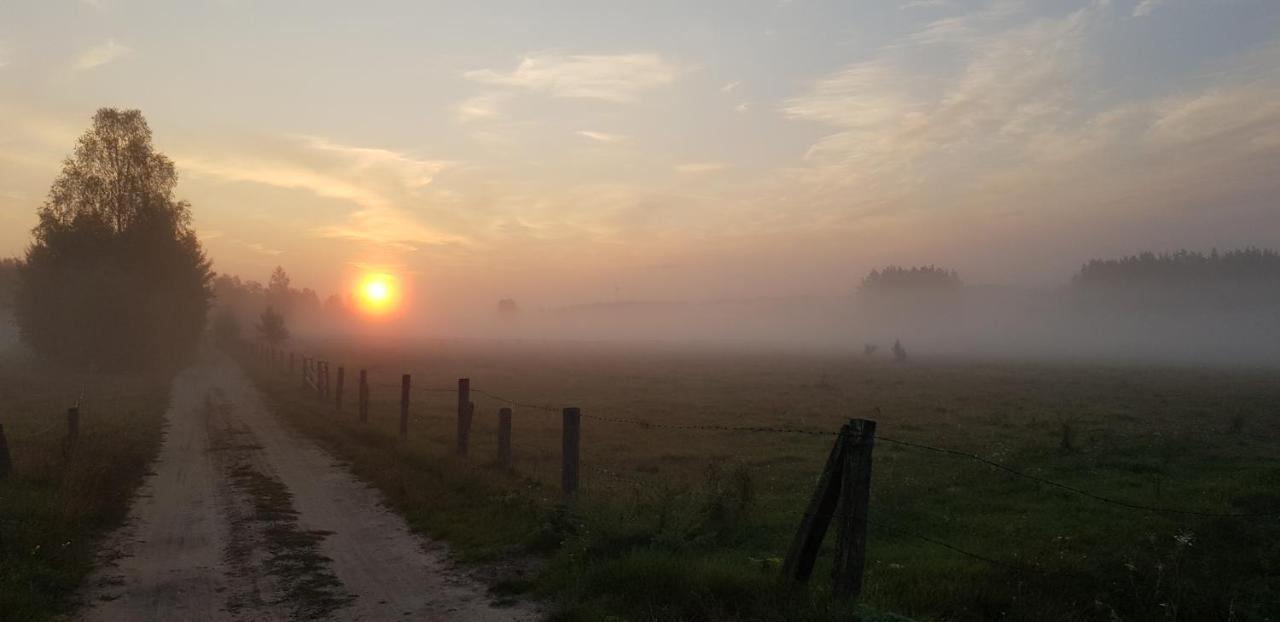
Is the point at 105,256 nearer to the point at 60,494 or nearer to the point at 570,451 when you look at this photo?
the point at 60,494

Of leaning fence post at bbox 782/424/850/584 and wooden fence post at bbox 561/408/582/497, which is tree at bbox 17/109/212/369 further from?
leaning fence post at bbox 782/424/850/584

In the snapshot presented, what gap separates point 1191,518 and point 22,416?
1323 inches

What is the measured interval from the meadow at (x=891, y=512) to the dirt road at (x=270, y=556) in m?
0.66

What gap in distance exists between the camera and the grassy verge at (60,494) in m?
7.88

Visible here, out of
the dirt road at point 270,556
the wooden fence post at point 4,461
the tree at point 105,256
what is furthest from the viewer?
the tree at point 105,256

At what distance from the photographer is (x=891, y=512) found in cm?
1257

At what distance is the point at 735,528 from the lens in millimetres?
10922

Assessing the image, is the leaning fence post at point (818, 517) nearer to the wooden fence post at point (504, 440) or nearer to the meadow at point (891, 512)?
the meadow at point (891, 512)

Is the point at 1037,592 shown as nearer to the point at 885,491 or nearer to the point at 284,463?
the point at 885,491

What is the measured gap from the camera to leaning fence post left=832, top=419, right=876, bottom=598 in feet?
22.1

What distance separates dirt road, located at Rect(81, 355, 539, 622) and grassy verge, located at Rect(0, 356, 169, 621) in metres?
0.34

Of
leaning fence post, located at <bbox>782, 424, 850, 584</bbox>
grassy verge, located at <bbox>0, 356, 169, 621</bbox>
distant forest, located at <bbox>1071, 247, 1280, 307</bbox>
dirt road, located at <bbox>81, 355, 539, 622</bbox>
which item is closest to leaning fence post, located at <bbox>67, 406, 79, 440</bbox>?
grassy verge, located at <bbox>0, 356, 169, 621</bbox>

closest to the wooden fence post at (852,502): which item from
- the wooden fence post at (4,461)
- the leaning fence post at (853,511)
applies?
the leaning fence post at (853,511)

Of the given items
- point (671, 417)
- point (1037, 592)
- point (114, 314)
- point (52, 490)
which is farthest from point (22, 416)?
point (1037, 592)
